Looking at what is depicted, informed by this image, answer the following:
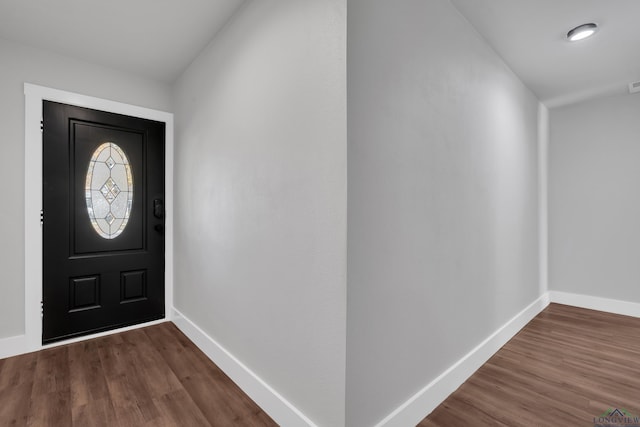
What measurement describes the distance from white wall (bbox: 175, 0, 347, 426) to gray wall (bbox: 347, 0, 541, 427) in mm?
90

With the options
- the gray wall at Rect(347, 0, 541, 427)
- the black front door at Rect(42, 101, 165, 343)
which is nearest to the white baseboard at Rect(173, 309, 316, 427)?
the gray wall at Rect(347, 0, 541, 427)

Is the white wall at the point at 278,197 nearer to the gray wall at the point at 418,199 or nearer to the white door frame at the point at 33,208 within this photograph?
the gray wall at the point at 418,199

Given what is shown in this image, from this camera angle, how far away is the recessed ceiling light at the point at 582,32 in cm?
220

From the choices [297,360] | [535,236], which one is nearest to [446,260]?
[297,360]

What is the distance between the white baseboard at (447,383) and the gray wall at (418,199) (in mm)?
45

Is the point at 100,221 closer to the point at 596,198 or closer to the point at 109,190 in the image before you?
the point at 109,190

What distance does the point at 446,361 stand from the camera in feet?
6.23

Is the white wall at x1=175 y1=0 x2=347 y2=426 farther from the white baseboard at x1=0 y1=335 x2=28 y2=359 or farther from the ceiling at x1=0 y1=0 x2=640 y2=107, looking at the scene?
the white baseboard at x1=0 y1=335 x2=28 y2=359

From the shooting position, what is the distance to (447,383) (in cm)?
187

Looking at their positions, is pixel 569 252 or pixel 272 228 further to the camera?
pixel 569 252

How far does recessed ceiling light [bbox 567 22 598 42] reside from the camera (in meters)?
2.20

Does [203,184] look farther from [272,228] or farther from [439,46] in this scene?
[439,46]

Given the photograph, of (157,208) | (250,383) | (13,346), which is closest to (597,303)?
(250,383)

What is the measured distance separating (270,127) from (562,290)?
4321 millimetres
